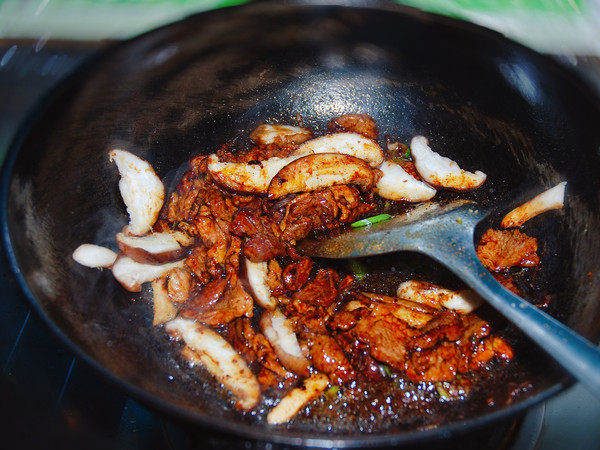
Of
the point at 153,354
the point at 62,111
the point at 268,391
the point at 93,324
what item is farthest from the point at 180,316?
the point at 62,111

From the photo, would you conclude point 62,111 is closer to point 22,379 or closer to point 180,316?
point 180,316

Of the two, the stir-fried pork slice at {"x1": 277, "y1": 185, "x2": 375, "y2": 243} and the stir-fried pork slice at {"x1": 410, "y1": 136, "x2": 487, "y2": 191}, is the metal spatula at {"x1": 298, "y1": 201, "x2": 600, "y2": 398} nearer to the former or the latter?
the stir-fried pork slice at {"x1": 277, "y1": 185, "x2": 375, "y2": 243}

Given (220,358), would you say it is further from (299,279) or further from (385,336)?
(385,336)

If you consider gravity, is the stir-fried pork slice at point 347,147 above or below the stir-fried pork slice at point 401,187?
above

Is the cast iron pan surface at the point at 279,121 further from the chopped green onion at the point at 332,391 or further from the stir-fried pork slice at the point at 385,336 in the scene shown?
the stir-fried pork slice at the point at 385,336

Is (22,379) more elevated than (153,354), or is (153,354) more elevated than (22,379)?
→ (153,354)

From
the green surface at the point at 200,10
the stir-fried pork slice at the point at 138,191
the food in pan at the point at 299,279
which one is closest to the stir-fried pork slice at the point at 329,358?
the food in pan at the point at 299,279

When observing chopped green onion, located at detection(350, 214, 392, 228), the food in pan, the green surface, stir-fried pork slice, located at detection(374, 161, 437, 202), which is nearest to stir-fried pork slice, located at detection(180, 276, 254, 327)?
the food in pan
